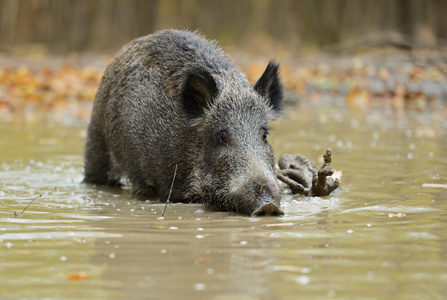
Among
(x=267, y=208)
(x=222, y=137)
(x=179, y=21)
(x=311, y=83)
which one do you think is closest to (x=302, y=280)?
(x=267, y=208)

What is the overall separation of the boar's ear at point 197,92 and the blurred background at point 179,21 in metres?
18.9

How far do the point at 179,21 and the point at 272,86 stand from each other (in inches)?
860

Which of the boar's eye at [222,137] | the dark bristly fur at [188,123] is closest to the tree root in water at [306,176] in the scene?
the dark bristly fur at [188,123]

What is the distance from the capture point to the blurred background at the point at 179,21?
2497 cm

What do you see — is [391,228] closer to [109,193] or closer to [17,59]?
[109,193]

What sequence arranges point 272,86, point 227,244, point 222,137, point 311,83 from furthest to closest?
point 311,83 < point 272,86 < point 222,137 < point 227,244

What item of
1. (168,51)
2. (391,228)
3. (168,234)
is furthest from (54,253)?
(168,51)

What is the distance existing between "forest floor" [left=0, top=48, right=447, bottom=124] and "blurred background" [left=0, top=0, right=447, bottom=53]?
1.95 meters

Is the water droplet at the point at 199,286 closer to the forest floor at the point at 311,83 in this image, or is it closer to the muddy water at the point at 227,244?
the muddy water at the point at 227,244

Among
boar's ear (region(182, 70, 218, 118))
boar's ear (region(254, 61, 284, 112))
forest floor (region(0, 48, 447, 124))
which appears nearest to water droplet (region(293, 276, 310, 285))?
boar's ear (region(182, 70, 218, 118))

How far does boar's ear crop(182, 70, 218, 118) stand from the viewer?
6.65m

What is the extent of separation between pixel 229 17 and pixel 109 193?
23.8 metres

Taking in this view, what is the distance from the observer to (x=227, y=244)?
443 centimetres

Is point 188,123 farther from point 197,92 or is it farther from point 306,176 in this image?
point 306,176
